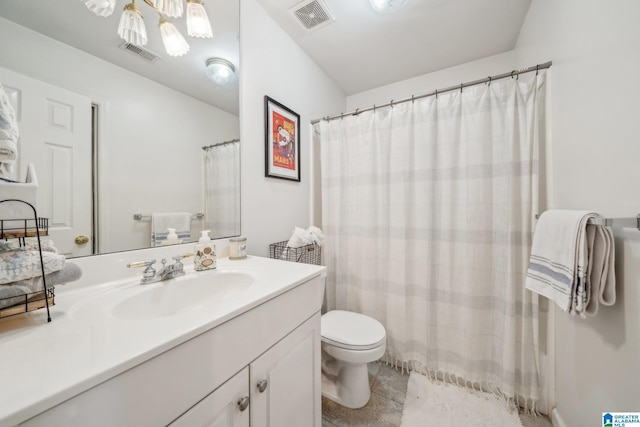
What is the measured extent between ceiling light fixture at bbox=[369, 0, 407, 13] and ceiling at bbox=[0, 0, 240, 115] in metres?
0.80

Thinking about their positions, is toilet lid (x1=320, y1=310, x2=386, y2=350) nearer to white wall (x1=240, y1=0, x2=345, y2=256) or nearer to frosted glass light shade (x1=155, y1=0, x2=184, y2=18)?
white wall (x1=240, y1=0, x2=345, y2=256)

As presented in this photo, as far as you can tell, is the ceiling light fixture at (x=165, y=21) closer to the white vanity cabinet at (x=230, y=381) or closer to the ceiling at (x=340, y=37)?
the ceiling at (x=340, y=37)

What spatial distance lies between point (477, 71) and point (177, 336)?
2664 millimetres

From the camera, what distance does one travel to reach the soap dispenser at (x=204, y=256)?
3.09 ft

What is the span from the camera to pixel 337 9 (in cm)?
140

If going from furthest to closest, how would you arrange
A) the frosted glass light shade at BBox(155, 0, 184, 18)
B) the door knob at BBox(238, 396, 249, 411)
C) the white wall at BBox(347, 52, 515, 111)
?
1. the white wall at BBox(347, 52, 515, 111)
2. the frosted glass light shade at BBox(155, 0, 184, 18)
3. the door knob at BBox(238, 396, 249, 411)

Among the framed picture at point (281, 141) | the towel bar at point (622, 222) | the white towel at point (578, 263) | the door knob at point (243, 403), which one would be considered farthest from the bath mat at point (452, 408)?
the framed picture at point (281, 141)

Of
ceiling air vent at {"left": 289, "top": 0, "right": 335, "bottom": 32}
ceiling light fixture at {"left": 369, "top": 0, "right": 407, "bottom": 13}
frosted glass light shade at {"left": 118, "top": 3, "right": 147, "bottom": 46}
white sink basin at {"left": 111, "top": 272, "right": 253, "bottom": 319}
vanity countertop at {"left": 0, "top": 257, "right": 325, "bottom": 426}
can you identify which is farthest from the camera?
ceiling air vent at {"left": 289, "top": 0, "right": 335, "bottom": 32}

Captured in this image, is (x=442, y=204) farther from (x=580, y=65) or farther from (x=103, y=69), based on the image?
(x=103, y=69)

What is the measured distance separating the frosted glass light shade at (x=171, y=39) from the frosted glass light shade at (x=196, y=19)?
63 millimetres

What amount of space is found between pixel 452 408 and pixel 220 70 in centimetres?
Result: 225

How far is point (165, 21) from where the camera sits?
94 cm

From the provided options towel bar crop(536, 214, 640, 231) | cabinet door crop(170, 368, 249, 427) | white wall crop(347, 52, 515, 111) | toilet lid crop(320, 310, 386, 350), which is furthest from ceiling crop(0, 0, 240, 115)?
towel bar crop(536, 214, 640, 231)

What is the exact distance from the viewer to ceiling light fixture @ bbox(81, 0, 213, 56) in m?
0.79
